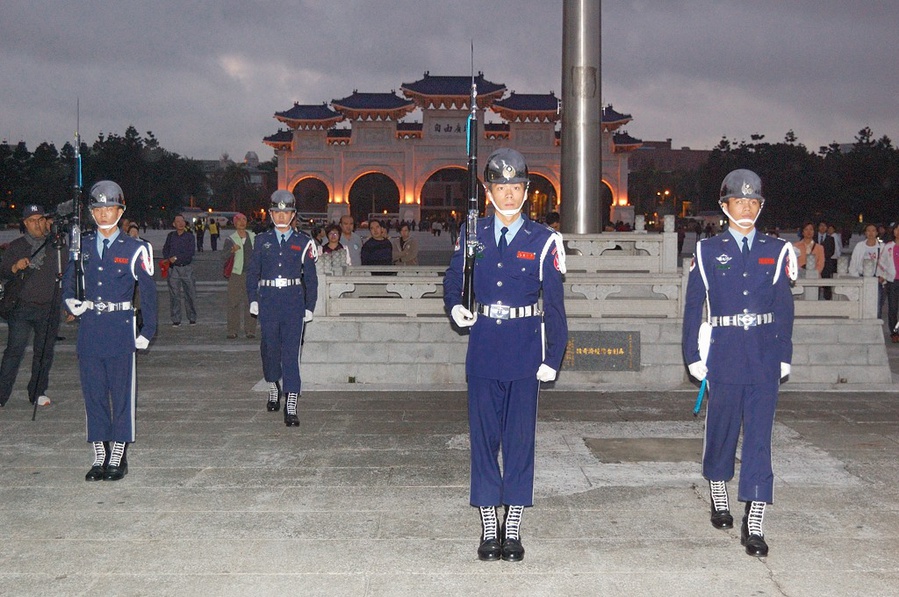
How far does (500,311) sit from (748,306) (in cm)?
131

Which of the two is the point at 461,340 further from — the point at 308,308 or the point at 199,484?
the point at 199,484

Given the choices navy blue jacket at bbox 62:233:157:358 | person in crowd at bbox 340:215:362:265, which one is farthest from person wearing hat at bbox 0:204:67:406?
A: person in crowd at bbox 340:215:362:265

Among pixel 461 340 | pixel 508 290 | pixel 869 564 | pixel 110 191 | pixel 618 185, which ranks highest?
pixel 618 185

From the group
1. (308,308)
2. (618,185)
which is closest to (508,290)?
(308,308)

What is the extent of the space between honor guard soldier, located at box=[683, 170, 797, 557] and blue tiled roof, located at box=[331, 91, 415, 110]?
5464cm

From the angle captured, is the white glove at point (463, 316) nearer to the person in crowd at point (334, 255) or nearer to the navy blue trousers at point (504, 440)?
the navy blue trousers at point (504, 440)

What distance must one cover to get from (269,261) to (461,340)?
253cm

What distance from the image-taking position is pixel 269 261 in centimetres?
784

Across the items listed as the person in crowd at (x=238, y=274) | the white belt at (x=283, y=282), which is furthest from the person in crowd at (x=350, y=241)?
the white belt at (x=283, y=282)

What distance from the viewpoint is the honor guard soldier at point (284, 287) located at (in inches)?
306

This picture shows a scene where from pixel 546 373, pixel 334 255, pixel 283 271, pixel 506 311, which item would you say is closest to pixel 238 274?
pixel 334 255

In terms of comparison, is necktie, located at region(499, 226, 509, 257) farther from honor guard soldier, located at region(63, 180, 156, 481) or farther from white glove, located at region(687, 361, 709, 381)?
honor guard soldier, located at region(63, 180, 156, 481)

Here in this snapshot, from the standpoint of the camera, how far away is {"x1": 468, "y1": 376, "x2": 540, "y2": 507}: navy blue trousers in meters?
4.63

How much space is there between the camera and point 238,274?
1306 centimetres
